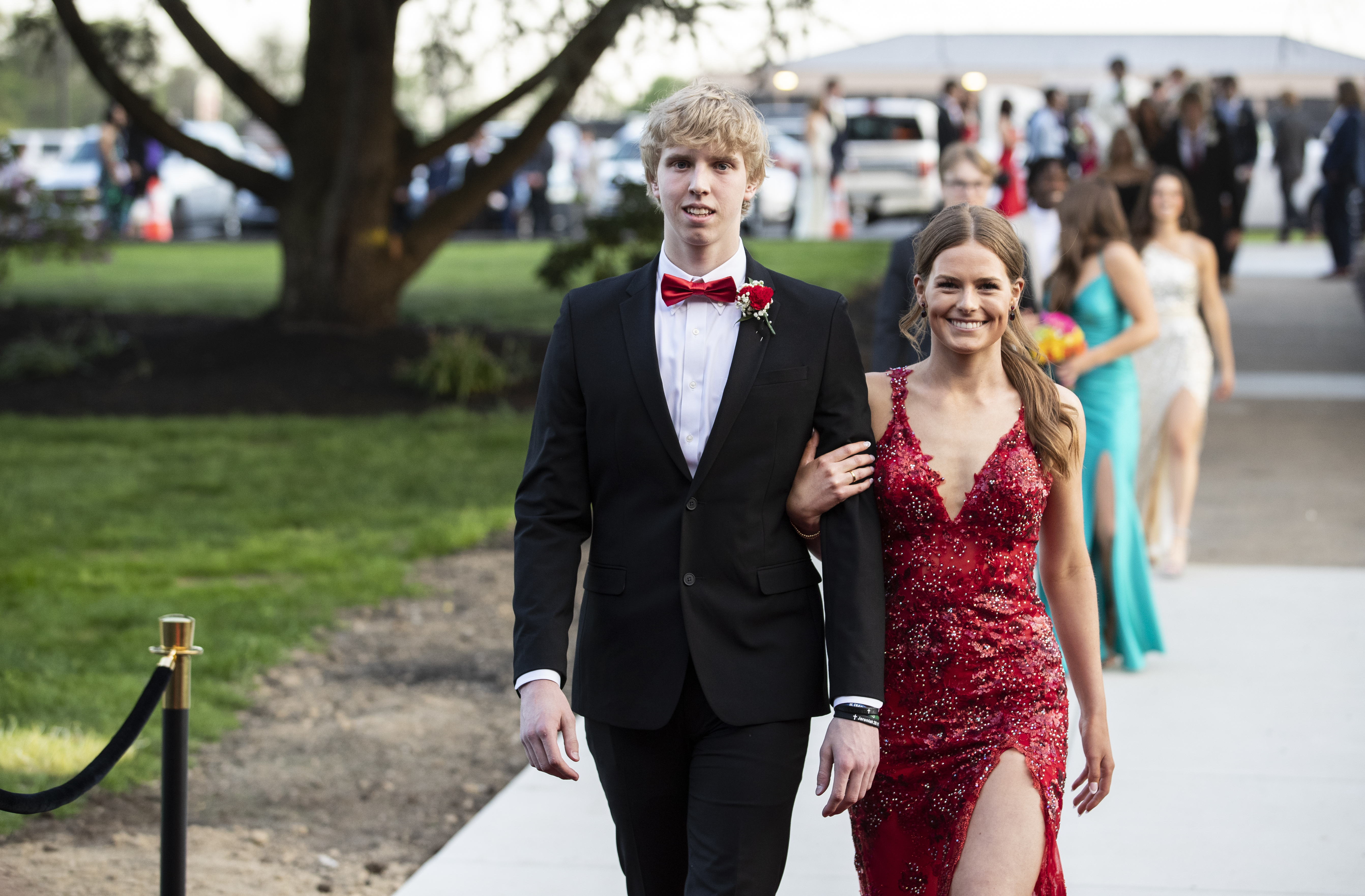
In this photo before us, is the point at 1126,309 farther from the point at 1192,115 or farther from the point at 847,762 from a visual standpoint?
the point at 1192,115

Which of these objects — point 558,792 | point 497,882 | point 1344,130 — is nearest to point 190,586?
point 558,792

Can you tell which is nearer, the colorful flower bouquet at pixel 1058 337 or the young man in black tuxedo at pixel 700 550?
the young man in black tuxedo at pixel 700 550

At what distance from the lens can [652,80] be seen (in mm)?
13609

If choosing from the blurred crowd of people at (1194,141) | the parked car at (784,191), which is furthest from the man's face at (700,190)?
the parked car at (784,191)

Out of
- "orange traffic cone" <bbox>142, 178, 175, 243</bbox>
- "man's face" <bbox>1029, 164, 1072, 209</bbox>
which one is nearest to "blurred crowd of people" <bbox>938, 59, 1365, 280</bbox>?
"man's face" <bbox>1029, 164, 1072, 209</bbox>

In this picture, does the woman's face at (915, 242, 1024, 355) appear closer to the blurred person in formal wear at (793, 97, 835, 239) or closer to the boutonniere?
the boutonniere

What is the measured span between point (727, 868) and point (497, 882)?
1.99m

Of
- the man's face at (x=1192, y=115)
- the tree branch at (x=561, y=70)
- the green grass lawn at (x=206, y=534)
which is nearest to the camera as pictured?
the green grass lawn at (x=206, y=534)

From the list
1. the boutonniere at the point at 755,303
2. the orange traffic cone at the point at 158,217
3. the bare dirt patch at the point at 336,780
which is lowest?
the bare dirt patch at the point at 336,780

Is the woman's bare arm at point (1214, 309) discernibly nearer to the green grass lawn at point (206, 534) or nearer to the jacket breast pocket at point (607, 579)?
the green grass lawn at point (206, 534)

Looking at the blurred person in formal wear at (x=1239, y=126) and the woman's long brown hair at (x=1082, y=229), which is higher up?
the blurred person in formal wear at (x=1239, y=126)

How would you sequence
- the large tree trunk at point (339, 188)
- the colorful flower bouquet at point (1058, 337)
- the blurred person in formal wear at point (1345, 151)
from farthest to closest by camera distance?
the blurred person in formal wear at point (1345, 151)
the large tree trunk at point (339, 188)
the colorful flower bouquet at point (1058, 337)

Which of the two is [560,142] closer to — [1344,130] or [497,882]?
[1344,130]

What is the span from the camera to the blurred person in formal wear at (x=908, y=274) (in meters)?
5.94
